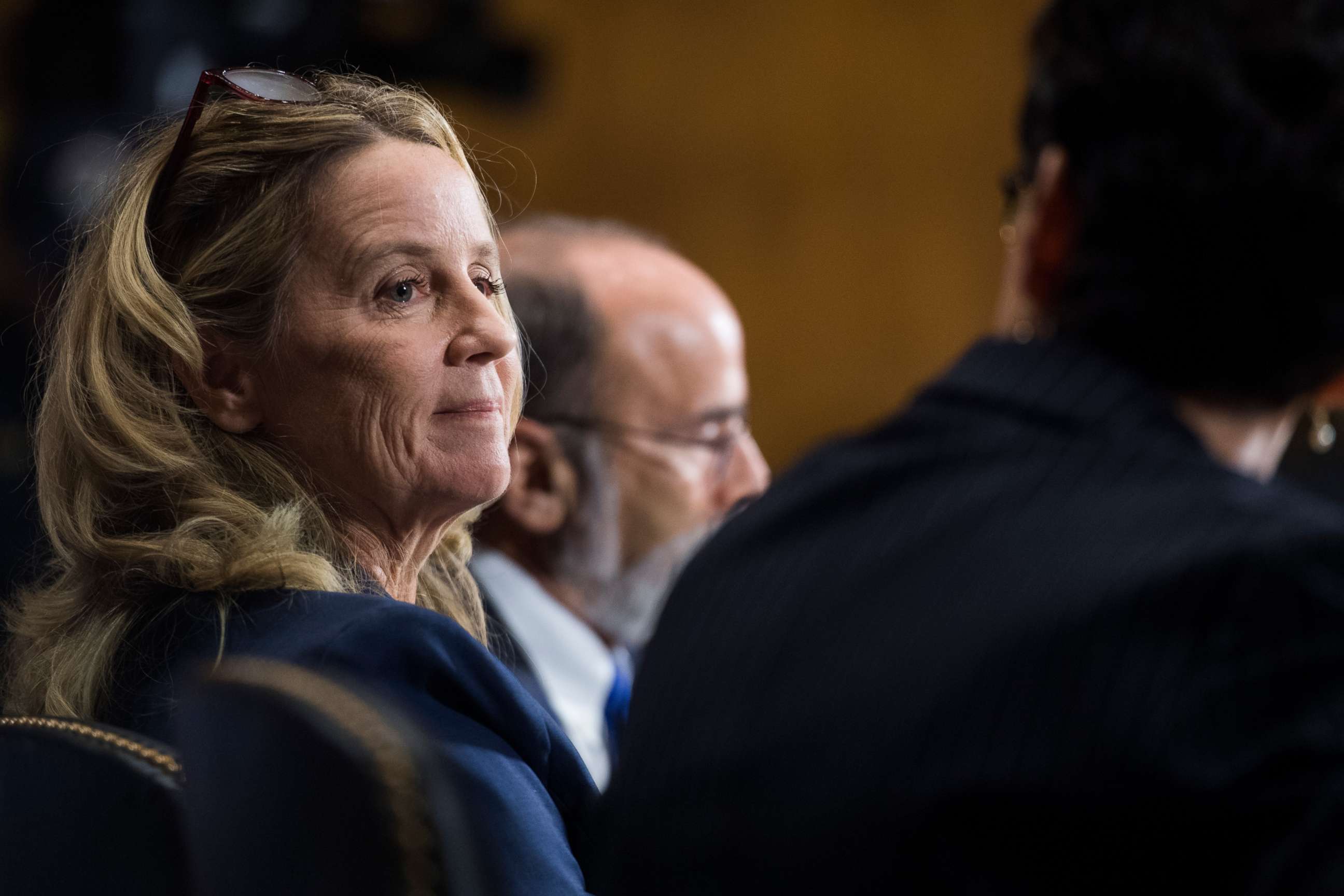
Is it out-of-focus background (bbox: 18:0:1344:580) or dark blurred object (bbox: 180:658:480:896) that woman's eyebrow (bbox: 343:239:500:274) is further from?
out-of-focus background (bbox: 18:0:1344:580)

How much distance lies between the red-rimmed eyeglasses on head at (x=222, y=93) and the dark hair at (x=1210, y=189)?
2.39ft

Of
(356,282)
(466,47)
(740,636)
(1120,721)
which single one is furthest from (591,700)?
(466,47)

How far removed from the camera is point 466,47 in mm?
4160

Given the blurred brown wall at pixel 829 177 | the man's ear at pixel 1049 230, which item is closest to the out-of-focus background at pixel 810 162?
the blurred brown wall at pixel 829 177

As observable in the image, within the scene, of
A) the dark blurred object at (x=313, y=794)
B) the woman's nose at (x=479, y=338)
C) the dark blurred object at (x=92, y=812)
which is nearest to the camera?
the dark blurred object at (x=313, y=794)

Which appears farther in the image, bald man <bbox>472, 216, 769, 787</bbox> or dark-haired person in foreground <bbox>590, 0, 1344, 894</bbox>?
bald man <bbox>472, 216, 769, 787</bbox>

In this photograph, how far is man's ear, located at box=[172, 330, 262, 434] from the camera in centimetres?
123

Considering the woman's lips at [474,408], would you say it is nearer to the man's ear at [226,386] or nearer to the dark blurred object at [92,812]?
the man's ear at [226,386]

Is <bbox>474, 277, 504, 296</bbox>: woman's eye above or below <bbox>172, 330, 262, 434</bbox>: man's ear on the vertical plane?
above

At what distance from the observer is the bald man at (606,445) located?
2.14m

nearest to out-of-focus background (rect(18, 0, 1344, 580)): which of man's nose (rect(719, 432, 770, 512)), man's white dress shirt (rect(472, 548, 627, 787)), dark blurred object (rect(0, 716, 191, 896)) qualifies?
man's nose (rect(719, 432, 770, 512))

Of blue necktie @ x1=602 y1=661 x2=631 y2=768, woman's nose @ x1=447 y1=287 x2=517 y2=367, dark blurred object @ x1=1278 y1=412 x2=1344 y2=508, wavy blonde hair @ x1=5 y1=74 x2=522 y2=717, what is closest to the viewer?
wavy blonde hair @ x1=5 y1=74 x2=522 y2=717

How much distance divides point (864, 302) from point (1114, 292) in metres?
5.38

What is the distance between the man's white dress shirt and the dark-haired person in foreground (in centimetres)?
123
